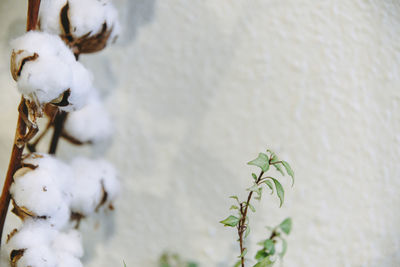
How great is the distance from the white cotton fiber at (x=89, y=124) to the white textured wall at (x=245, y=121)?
0.06 meters

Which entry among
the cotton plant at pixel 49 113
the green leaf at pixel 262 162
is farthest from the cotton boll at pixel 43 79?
the green leaf at pixel 262 162

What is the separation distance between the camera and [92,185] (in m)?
0.29

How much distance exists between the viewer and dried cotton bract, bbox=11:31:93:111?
0.65 ft

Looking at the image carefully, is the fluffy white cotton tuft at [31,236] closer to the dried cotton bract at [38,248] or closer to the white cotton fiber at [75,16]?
the dried cotton bract at [38,248]

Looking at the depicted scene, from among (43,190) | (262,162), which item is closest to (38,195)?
(43,190)

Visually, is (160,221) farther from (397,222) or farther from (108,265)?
(397,222)

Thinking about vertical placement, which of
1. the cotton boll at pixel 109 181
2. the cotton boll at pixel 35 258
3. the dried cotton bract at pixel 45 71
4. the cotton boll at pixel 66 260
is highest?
the cotton boll at pixel 109 181

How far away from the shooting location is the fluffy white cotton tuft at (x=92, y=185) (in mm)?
281

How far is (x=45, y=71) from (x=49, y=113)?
0.06 meters

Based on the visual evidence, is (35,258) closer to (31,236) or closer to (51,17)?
(31,236)

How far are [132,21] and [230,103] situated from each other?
114 millimetres

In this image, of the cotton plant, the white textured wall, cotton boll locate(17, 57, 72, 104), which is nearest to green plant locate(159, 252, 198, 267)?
the white textured wall

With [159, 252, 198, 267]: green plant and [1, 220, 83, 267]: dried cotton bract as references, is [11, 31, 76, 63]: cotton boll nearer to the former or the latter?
[1, 220, 83, 267]: dried cotton bract

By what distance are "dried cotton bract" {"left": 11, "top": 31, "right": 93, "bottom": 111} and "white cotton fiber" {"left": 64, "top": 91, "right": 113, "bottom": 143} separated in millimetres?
88
